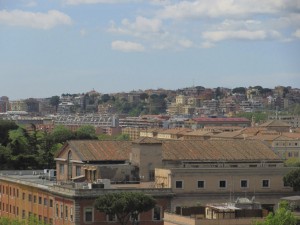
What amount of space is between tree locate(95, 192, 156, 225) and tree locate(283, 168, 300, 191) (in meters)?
7.96

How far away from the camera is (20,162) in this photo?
91625 mm

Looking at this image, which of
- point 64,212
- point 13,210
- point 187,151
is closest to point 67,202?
point 64,212

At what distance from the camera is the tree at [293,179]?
63.4 metres

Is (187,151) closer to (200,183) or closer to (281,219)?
(200,183)

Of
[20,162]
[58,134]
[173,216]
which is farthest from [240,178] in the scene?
[58,134]

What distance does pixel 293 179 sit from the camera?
6381 centimetres

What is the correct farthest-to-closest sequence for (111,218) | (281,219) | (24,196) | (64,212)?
(24,196), (64,212), (111,218), (281,219)

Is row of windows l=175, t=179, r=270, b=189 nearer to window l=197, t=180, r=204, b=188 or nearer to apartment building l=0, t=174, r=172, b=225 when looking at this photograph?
window l=197, t=180, r=204, b=188

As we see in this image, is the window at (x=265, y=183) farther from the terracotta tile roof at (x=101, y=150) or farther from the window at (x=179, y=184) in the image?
the terracotta tile roof at (x=101, y=150)

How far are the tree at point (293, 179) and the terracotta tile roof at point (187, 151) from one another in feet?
14.7

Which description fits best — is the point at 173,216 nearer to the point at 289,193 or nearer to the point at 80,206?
the point at 80,206

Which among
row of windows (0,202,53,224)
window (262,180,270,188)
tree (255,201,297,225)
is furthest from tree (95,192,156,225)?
tree (255,201,297,225)

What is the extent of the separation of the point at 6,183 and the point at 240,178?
58.5 ft

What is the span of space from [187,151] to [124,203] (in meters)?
10.6
